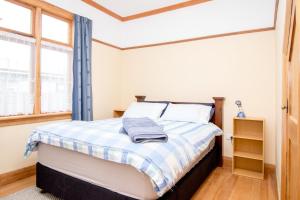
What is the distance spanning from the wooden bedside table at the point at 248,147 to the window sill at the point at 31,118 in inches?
96.7

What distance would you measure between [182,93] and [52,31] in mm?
Answer: 2206

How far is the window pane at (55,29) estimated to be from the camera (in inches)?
108

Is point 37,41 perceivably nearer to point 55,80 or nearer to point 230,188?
point 55,80

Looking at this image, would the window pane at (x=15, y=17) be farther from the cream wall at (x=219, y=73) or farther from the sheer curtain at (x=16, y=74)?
the cream wall at (x=219, y=73)

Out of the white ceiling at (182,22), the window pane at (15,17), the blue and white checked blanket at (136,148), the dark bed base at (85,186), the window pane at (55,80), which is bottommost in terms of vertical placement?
the dark bed base at (85,186)

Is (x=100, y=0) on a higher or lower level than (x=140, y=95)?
higher

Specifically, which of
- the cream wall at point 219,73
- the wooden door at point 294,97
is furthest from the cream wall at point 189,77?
the wooden door at point 294,97

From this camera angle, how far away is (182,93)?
134 inches

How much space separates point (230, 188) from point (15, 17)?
3238mm

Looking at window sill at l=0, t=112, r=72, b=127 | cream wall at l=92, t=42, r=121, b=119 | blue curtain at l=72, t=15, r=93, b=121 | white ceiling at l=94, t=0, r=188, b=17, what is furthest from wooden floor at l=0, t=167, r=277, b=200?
white ceiling at l=94, t=0, r=188, b=17

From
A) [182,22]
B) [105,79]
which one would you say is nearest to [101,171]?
[105,79]

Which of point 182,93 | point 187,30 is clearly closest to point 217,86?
point 182,93

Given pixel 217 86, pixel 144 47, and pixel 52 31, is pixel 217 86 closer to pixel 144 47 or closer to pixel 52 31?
pixel 144 47

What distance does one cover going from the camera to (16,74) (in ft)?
7.87
